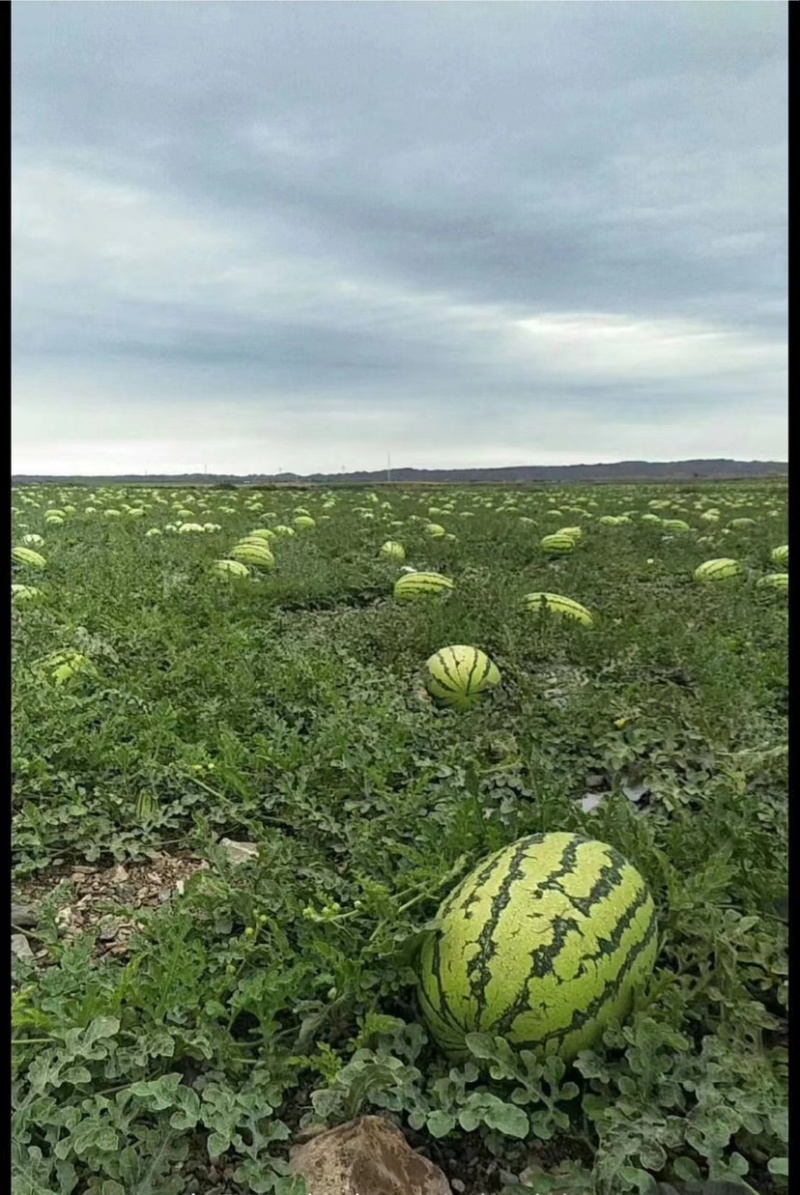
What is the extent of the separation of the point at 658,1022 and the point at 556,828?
66cm

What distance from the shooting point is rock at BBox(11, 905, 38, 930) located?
2229 mm

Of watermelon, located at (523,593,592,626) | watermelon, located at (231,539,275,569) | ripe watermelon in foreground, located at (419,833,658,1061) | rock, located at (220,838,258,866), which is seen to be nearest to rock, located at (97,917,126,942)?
rock, located at (220,838,258,866)

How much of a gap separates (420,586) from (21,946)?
4.11 m

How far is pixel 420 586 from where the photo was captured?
5945mm

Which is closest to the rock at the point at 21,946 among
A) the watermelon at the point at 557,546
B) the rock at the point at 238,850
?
the rock at the point at 238,850

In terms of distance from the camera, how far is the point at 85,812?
2.72m

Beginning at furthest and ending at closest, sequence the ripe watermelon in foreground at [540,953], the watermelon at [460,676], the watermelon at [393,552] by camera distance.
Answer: the watermelon at [393,552] < the watermelon at [460,676] < the ripe watermelon in foreground at [540,953]

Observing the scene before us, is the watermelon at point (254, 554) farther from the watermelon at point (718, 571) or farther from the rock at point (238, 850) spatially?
the rock at point (238, 850)

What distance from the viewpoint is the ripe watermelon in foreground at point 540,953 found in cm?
166

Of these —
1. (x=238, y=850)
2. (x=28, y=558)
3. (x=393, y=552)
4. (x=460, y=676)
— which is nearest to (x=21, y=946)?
(x=238, y=850)

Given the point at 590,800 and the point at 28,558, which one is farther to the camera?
the point at 28,558

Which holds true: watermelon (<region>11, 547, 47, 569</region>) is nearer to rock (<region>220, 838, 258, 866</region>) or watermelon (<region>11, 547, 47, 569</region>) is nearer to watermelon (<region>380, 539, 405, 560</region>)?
watermelon (<region>380, 539, 405, 560</region>)

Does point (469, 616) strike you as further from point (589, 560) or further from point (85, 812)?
point (589, 560)

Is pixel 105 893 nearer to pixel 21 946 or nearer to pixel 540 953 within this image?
pixel 21 946
